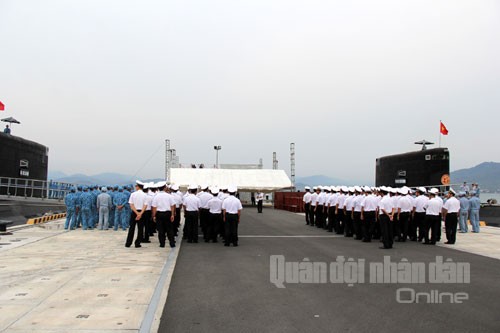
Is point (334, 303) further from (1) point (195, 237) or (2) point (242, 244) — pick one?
(1) point (195, 237)

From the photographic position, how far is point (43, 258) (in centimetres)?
1047

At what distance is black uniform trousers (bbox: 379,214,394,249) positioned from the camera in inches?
509

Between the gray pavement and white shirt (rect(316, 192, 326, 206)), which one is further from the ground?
white shirt (rect(316, 192, 326, 206))

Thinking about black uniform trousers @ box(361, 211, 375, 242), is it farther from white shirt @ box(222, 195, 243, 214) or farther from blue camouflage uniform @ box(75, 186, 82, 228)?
blue camouflage uniform @ box(75, 186, 82, 228)

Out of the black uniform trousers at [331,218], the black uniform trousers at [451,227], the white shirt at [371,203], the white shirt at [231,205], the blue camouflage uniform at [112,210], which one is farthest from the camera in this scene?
the black uniform trousers at [331,218]

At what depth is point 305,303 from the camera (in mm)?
6602

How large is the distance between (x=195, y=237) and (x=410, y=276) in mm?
7225

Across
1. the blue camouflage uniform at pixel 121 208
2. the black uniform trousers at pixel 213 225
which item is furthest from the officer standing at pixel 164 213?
the blue camouflage uniform at pixel 121 208

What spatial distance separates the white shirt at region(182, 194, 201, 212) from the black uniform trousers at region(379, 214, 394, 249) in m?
5.45

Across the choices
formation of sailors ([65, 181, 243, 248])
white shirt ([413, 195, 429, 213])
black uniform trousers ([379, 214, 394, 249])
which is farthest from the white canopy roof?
black uniform trousers ([379, 214, 394, 249])

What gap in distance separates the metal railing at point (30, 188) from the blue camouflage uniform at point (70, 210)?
442 centimetres

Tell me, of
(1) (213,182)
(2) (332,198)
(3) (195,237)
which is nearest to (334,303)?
(3) (195,237)

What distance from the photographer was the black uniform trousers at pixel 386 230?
42.4ft

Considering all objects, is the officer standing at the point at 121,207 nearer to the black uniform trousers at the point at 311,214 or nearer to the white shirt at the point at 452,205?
the black uniform trousers at the point at 311,214
